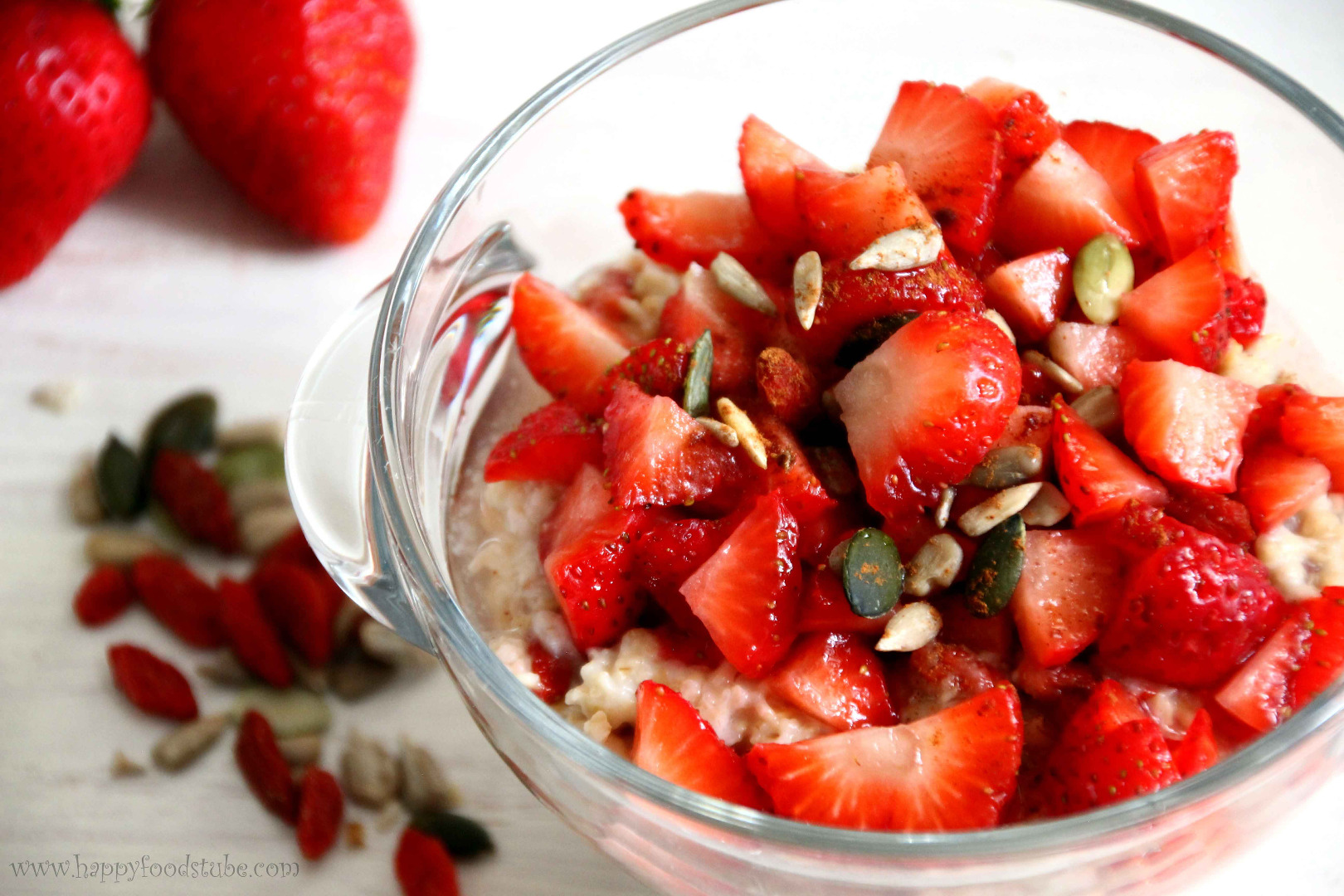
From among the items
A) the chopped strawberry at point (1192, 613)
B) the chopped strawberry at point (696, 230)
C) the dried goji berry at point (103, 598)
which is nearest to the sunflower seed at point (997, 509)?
the chopped strawberry at point (1192, 613)

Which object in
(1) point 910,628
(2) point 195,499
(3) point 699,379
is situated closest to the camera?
(1) point 910,628

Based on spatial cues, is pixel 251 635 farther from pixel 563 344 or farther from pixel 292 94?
pixel 292 94

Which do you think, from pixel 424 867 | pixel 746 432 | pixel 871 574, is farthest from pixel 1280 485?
pixel 424 867

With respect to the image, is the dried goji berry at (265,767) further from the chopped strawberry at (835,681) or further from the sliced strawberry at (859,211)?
the sliced strawberry at (859,211)

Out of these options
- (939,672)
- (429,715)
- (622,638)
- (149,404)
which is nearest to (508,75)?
(149,404)

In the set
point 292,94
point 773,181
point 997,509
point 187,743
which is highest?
point 773,181

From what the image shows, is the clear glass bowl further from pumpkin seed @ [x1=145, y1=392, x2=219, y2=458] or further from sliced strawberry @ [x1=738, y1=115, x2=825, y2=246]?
pumpkin seed @ [x1=145, y1=392, x2=219, y2=458]

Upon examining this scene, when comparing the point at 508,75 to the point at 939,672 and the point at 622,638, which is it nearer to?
the point at 622,638
